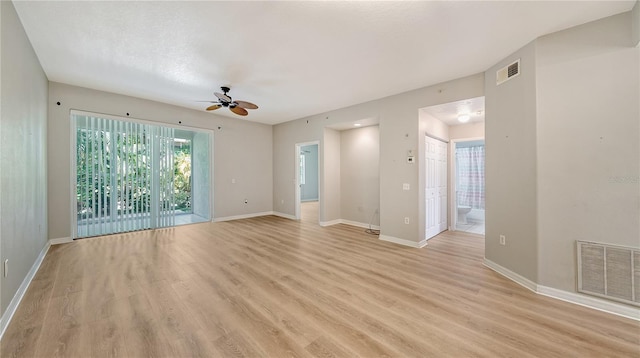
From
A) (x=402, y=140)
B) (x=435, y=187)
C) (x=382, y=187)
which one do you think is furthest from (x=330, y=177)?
(x=435, y=187)

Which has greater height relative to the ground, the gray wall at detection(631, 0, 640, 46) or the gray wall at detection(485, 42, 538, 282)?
the gray wall at detection(631, 0, 640, 46)

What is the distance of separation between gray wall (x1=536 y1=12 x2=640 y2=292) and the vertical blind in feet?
22.1

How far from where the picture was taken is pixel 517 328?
196cm

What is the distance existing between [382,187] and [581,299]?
2.90 metres

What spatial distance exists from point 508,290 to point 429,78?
304cm

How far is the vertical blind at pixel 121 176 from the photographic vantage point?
4.53m

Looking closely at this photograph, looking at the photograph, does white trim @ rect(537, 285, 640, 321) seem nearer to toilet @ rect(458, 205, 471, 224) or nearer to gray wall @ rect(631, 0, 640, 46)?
gray wall @ rect(631, 0, 640, 46)

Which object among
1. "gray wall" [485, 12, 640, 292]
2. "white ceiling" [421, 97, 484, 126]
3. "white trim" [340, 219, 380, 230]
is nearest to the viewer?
"gray wall" [485, 12, 640, 292]

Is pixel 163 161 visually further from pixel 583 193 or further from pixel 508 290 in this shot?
pixel 583 193

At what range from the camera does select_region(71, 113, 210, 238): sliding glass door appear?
4.52 meters

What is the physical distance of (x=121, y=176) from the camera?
16.1 ft

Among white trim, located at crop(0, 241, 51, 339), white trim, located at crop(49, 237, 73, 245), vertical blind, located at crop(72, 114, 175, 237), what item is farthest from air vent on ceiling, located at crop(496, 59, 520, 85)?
white trim, located at crop(49, 237, 73, 245)

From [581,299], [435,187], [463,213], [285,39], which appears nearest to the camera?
[581,299]

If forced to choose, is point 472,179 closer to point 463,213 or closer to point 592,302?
point 463,213
